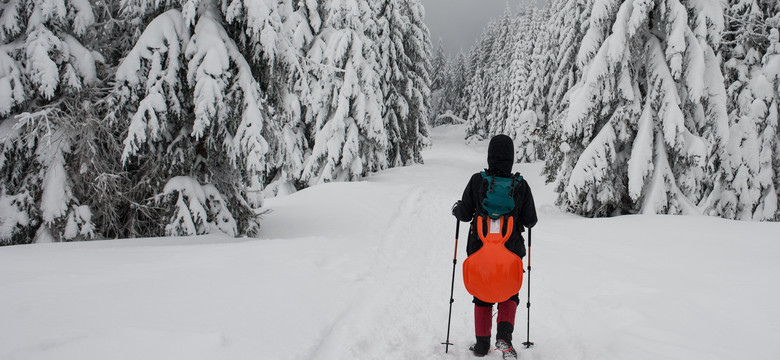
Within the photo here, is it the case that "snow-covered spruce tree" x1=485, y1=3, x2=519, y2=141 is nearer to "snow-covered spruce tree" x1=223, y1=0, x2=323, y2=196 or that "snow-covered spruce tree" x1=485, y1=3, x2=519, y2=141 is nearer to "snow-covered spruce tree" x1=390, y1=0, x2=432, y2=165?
"snow-covered spruce tree" x1=390, y1=0, x2=432, y2=165

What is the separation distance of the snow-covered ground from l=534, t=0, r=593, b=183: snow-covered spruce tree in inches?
211

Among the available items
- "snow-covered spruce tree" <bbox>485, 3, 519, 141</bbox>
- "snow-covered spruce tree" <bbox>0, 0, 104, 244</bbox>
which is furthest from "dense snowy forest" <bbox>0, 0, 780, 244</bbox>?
"snow-covered spruce tree" <bbox>485, 3, 519, 141</bbox>

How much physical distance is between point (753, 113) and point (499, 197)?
1361cm

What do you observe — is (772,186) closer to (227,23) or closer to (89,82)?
(227,23)

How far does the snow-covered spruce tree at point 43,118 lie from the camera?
691 centimetres

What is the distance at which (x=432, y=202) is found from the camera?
49.5ft

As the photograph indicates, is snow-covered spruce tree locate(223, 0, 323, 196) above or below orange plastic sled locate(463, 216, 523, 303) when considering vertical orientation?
above

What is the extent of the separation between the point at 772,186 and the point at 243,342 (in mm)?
16128

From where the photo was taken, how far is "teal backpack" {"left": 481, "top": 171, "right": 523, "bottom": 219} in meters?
3.81

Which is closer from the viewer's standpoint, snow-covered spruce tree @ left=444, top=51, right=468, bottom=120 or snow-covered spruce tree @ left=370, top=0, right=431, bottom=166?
snow-covered spruce tree @ left=370, top=0, right=431, bottom=166

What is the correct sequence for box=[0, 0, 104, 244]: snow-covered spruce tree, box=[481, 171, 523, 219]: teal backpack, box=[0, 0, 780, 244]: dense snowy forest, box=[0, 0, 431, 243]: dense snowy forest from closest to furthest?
box=[481, 171, 523, 219]: teal backpack < box=[0, 0, 104, 244]: snow-covered spruce tree < box=[0, 0, 431, 243]: dense snowy forest < box=[0, 0, 780, 244]: dense snowy forest

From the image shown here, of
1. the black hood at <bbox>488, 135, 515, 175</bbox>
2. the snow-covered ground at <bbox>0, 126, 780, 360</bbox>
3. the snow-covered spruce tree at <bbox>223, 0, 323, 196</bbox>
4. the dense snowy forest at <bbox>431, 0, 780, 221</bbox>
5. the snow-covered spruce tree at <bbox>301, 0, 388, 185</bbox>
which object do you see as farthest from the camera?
the snow-covered spruce tree at <bbox>301, 0, 388, 185</bbox>

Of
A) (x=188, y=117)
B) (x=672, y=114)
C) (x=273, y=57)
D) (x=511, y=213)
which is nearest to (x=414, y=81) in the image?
(x=672, y=114)

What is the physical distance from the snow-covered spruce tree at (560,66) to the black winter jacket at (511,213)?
917 centimetres
